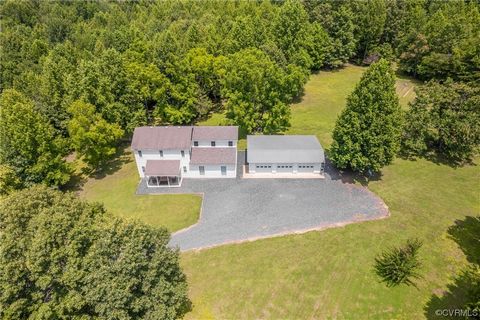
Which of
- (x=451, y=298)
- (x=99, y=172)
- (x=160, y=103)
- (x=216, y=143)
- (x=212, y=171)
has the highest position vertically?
(x=160, y=103)

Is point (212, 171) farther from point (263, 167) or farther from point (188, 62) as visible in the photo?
point (188, 62)

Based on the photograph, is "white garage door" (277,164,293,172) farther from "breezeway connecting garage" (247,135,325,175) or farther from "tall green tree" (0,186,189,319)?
"tall green tree" (0,186,189,319)

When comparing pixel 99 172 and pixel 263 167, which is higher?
pixel 263 167

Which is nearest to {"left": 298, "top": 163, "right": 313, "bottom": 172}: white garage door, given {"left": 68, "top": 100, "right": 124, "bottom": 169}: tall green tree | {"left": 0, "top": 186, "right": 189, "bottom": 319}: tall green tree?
{"left": 0, "top": 186, "right": 189, "bottom": 319}: tall green tree

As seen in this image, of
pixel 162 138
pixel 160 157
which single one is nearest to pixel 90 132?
pixel 162 138

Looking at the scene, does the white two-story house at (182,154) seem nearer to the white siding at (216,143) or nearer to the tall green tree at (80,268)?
the white siding at (216,143)

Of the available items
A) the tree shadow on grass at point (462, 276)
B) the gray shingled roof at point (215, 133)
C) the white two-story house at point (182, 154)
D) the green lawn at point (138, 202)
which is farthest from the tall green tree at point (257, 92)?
the tree shadow on grass at point (462, 276)

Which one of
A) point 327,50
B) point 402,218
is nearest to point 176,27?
point 327,50
